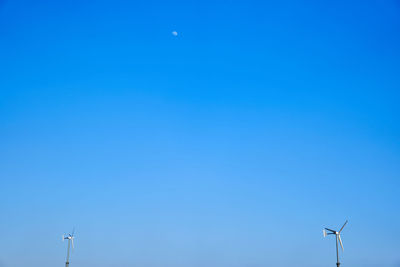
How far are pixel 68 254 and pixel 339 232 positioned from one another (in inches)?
4169

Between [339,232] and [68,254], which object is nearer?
[339,232]

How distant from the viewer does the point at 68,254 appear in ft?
609

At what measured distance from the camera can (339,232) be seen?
16562cm
